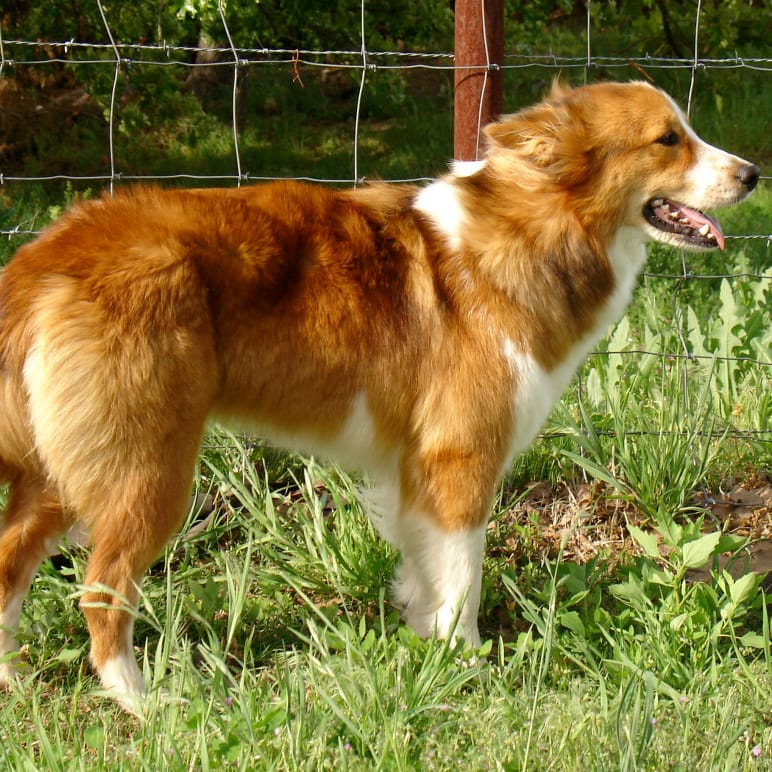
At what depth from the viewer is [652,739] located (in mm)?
2457

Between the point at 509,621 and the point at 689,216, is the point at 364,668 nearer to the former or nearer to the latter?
the point at 509,621

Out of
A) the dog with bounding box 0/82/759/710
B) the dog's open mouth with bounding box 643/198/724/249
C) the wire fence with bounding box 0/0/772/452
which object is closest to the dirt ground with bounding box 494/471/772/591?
the wire fence with bounding box 0/0/772/452

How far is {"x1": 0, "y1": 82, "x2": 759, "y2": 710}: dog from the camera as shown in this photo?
281cm

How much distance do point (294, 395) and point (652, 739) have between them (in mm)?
1307

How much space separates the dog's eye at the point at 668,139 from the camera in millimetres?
3109

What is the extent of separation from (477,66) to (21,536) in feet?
7.49

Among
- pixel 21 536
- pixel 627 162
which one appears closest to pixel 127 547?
pixel 21 536

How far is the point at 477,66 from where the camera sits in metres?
3.94

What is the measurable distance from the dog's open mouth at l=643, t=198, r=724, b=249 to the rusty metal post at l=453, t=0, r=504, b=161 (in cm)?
90

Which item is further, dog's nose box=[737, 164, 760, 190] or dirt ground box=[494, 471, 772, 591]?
dirt ground box=[494, 471, 772, 591]

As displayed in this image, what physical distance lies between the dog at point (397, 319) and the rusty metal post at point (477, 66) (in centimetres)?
69

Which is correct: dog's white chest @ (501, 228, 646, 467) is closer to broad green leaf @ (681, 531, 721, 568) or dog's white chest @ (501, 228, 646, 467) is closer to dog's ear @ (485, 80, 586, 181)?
dog's ear @ (485, 80, 586, 181)

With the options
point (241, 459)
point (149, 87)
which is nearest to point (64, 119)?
point (149, 87)

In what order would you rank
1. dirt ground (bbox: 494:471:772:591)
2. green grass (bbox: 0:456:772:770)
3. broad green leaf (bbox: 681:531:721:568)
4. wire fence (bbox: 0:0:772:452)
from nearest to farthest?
green grass (bbox: 0:456:772:770) < broad green leaf (bbox: 681:531:721:568) < dirt ground (bbox: 494:471:772:591) < wire fence (bbox: 0:0:772:452)
